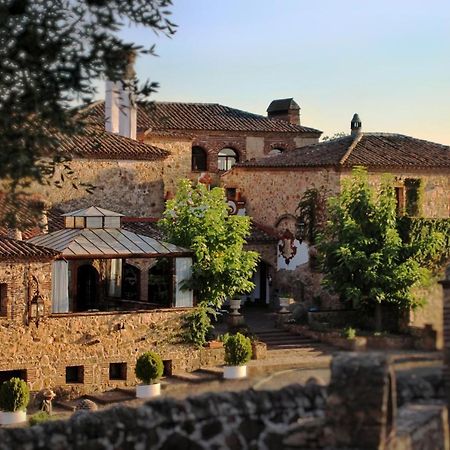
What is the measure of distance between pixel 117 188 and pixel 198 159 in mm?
10108

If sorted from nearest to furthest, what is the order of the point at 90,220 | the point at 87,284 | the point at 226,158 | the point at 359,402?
the point at 359,402 → the point at 90,220 → the point at 87,284 → the point at 226,158

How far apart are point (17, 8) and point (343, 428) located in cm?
591

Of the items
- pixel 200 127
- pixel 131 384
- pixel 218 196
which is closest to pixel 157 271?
pixel 218 196

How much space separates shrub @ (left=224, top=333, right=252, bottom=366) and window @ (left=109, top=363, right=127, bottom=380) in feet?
8.14

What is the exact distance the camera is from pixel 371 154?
111ft

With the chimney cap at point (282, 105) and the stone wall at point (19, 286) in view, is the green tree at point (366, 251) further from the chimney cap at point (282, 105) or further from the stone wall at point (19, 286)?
the chimney cap at point (282, 105)

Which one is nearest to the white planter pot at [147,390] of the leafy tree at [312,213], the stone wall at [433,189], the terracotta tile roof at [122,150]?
the leafy tree at [312,213]

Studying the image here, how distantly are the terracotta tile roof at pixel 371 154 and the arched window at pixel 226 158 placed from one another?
739 centimetres

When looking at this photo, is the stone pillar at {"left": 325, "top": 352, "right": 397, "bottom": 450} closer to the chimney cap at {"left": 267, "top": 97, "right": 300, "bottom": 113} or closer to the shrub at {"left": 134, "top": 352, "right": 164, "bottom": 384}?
the shrub at {"left": 134, "top": 352, "right": 164, "bottom": 384}

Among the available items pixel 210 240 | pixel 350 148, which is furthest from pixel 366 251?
pixel 210 240

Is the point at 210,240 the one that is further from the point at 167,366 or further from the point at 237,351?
the point at 237,351

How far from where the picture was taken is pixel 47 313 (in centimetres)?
2523

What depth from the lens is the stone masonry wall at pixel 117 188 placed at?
107ft

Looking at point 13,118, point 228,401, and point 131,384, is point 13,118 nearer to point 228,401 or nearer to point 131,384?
point 228,401
